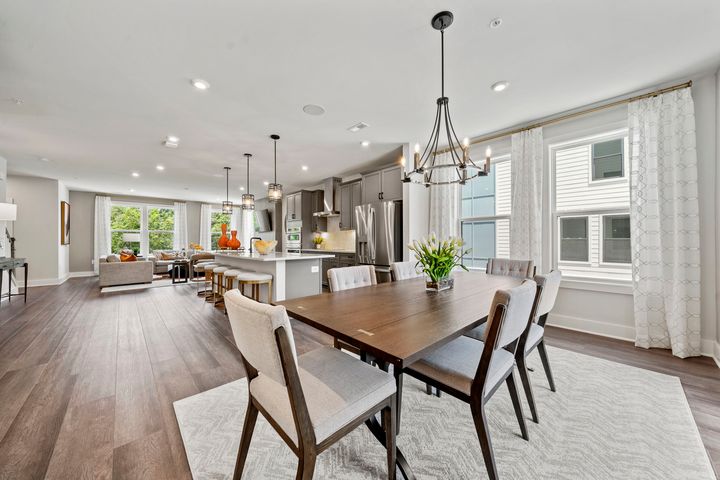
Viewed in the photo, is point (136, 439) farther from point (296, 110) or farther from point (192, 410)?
point (296, 110)

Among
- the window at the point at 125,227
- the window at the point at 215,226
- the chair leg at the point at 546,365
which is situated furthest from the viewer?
the window at the point at 215,226

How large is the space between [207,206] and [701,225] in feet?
39.4

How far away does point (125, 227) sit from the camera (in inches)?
354

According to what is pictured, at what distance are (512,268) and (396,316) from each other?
7.28ft

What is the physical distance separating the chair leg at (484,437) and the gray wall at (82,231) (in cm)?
1138

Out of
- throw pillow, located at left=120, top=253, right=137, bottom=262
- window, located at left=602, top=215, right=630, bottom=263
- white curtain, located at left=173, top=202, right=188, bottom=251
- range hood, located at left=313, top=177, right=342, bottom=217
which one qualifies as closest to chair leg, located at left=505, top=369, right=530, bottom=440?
window, located at left=602, top=215, right=630, bottom=263

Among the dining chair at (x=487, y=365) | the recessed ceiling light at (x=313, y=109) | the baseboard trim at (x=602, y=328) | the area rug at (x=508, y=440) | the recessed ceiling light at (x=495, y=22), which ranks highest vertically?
the recessed ceiling light at (x=313, y=109)

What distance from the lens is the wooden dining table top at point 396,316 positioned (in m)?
1.03

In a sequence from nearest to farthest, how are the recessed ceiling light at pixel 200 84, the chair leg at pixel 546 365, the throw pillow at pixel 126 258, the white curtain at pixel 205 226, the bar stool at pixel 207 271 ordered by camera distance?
1. the chair leg at pixel 546 365
2. the recessed ceiling light at pixel 200 84
3. the bar stool at pixel 207 271
4. the throw pillow at pixel 126 258
5. the white curtain at pixel 205 226

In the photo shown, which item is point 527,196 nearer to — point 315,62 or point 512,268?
point 512,268

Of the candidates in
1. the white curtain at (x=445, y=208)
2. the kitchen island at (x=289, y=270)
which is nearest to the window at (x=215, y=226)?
the kitchen island at (x=289, y=270)

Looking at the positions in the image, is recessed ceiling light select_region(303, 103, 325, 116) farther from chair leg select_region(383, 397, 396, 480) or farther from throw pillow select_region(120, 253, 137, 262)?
throw pillow select_region(120, 253, 137, 262)

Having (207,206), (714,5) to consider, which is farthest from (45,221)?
(714,5)

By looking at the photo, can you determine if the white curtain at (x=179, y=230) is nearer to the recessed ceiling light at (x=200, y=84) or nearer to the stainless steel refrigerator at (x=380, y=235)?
the stainless steel refrigerator at (x=380, y=235)
